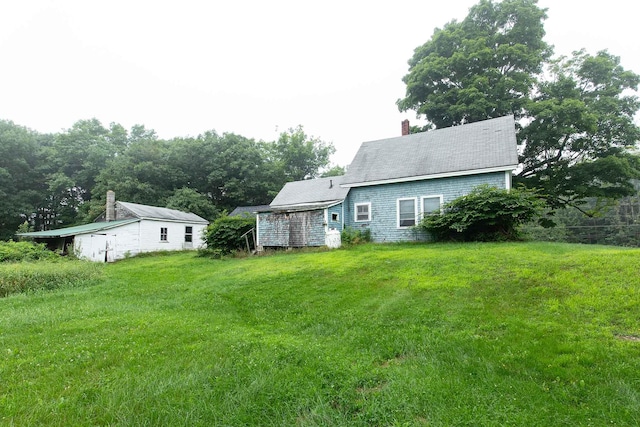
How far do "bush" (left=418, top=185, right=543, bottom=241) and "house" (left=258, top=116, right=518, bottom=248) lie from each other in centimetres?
95

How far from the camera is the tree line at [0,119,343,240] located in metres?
30.5

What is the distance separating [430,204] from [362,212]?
357cm

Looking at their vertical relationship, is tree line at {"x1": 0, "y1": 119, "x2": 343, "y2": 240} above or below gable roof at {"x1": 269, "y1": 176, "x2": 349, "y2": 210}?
above

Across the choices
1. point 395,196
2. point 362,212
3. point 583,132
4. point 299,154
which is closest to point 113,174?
point 299,154

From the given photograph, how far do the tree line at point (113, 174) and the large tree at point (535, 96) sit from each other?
66.8ft

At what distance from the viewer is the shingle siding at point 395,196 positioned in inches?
551

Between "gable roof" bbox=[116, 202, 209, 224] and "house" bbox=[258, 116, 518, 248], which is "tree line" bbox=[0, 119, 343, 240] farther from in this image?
"house" bbox=[258, 116, 518, 248]

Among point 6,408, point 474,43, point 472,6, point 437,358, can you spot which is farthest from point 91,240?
point 472,6

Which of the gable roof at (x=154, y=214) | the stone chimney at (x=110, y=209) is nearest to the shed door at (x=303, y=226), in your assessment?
the gable roof at (x=154, y=214)

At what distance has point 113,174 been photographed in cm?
3083

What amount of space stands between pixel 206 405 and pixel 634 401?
13.1 feet

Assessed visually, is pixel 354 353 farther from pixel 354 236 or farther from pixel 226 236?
pixel 226 236

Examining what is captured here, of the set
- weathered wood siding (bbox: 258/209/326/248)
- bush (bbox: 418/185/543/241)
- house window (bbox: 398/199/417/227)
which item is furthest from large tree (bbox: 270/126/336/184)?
bush (bbox: 418/185/543/241)

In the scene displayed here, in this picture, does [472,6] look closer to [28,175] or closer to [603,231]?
[603,231]
